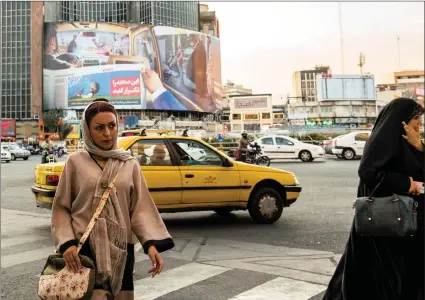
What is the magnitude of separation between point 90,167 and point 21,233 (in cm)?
538

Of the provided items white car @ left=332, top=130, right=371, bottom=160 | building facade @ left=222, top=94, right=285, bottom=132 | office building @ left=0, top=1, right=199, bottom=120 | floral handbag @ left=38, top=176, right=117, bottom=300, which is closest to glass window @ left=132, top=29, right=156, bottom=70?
office building @ left=0, top=1, right=199, bottom=120

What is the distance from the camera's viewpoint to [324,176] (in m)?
15.3

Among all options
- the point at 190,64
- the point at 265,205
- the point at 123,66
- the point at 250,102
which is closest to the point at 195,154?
the point at 265,205

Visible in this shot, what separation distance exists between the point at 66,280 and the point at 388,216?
1.95 m

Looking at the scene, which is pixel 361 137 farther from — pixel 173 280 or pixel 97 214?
pixel 97 214

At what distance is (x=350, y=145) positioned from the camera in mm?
23688

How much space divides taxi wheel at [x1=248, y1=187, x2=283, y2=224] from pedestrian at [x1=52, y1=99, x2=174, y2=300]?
16.7 ft

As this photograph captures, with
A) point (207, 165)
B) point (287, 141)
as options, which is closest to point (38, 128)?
point (287, 141)

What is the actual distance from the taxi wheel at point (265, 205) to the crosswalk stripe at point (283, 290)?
3.02 m

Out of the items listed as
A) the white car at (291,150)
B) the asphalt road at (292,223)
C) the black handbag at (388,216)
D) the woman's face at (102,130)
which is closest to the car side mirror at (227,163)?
the asphalt road at (292,223)

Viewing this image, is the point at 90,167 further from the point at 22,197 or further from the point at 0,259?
the point at 22,197

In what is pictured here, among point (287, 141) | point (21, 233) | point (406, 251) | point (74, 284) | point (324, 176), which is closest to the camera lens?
point (74, 284)

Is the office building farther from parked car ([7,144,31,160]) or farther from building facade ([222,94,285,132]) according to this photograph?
parked car ([7,144,31,160])

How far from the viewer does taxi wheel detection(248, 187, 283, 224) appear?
24.2 feet
